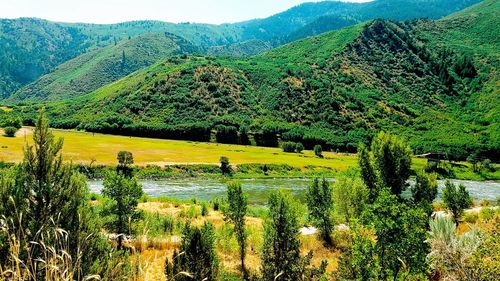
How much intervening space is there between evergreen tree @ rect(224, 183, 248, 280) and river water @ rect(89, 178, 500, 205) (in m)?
31.3

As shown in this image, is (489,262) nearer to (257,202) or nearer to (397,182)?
(397,182)

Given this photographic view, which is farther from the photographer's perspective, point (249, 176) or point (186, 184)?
point (249, 176)

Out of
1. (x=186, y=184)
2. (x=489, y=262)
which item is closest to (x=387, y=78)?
(x=186, y=184)

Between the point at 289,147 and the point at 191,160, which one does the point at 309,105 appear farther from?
the point at 191,160

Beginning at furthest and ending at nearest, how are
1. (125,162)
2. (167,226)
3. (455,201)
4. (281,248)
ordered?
1. (125,162)
2. (455,201)
3. (167,226)
4. (281,248)

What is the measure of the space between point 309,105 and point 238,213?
454 ft

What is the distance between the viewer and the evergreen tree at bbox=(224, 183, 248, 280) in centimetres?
3027

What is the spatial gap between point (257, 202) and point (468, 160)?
3250 inches

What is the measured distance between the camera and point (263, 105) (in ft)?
552

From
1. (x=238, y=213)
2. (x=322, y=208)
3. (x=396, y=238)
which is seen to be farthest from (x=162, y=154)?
(x=396, y=238)

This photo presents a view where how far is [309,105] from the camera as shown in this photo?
166 m

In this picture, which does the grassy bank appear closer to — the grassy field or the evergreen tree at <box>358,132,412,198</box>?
the grassy field

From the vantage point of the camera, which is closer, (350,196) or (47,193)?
(47,193)

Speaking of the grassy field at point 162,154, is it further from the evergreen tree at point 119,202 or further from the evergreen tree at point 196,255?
the evergreen tree at point 196,255
